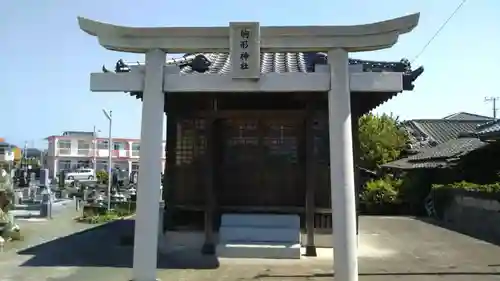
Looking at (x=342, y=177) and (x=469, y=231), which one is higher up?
(x=342, y=177)

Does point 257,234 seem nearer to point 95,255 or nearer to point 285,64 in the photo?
point 95,255

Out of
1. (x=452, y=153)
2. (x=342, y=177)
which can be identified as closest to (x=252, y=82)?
(x=342, y=177)

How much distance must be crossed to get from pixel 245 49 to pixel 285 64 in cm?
542

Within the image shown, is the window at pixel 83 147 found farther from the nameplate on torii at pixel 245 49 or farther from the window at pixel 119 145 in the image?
the nameplate on torii at pixel 245 49

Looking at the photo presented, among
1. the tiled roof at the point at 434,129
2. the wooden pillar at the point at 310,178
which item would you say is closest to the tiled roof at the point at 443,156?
the tiled roof at the point at 434,129

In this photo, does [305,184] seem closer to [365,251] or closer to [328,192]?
[328,192]

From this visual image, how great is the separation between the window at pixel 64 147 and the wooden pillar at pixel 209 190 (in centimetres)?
6146

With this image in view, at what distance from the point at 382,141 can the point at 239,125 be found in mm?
24011

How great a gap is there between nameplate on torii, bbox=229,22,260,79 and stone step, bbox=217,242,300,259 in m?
5.11

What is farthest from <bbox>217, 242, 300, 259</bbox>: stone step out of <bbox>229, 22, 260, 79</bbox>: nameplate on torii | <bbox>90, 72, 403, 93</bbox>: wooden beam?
<bbox>229, 22, 260, 79</bbox>: nameplate on torii

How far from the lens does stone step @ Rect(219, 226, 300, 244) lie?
11375 millimetres

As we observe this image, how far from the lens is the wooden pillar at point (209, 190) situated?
11.7 metres

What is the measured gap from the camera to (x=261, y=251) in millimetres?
11141

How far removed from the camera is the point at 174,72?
25.3 feet
